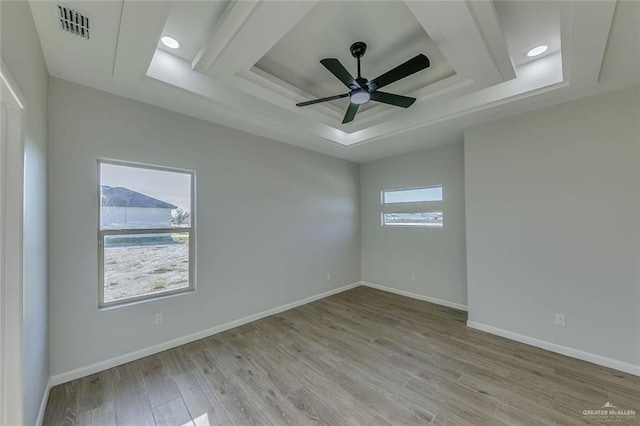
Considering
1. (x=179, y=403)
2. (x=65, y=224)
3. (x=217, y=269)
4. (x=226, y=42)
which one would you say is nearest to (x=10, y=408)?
(x=179, y=403)

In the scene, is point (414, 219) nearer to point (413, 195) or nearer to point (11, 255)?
point (413, 195)

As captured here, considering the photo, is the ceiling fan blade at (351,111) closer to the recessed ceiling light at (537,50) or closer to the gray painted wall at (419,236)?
the recessed ceiling light at (537,50)

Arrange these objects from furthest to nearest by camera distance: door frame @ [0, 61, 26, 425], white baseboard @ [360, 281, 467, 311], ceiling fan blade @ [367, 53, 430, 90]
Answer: white baseboard @ [360, 281, 467, 311]
ceiling fan blade @ [367, 53, 430, 90]
door frame @ [0, 61, 26, 425]

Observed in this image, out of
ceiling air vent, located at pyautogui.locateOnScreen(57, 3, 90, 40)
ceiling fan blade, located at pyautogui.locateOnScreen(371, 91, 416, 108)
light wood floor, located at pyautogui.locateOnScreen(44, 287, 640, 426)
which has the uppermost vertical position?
ceiling air vent, located at pyautogui.locateOnScreen(57, 3, 90, 40)

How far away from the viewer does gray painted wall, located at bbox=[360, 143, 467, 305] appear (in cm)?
404

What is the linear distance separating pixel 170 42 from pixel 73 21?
69 centimetres

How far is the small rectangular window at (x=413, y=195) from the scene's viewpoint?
14.2 ft

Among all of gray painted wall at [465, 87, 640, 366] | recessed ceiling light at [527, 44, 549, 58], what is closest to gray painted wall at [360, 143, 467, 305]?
gray painted wall at [465, 87, 640, 366]

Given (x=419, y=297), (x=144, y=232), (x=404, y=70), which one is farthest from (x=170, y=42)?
(x=419, y=297)

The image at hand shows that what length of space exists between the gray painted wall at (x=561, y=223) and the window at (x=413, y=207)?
932 millimetres

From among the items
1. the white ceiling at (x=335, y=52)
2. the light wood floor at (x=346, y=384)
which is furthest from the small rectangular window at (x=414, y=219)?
A: the light wood floor at (x=346, y=384)

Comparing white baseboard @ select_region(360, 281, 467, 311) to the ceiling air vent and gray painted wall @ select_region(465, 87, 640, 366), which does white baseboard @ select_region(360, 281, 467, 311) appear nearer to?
gray painted wall @ select_region(465, 87, 640, 366)

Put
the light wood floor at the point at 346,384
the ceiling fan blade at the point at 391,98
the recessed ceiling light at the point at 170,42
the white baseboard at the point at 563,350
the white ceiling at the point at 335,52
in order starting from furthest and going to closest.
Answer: the ceiling fan blade at the point at 391,98 < the white baseboard at the point at 563,350 < the recessed ceiling light at the point at 170,42 < the light wood floor at the point at 346,384 < the white ceiling at the point at 335,52

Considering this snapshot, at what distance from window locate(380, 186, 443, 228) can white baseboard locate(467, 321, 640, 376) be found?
5.44 feet
